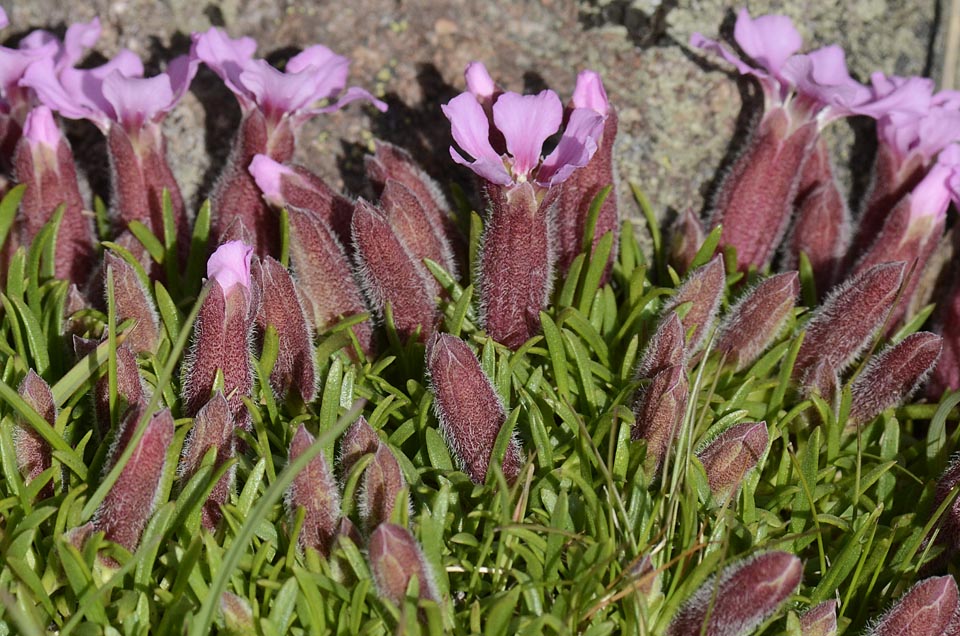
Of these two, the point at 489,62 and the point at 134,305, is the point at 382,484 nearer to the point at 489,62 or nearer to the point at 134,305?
the point at 134,305

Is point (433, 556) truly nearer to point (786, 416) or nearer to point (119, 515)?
point (119, 515)

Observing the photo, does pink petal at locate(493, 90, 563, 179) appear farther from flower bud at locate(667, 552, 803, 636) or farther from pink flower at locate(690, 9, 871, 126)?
flower bud at locate(667, 552, 803, 636)

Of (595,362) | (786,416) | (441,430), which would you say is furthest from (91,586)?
(786,416)

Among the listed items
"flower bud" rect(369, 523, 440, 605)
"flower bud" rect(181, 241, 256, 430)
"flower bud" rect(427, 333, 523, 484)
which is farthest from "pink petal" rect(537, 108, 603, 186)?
"flower bud" rect(369, 523, 440, 605)

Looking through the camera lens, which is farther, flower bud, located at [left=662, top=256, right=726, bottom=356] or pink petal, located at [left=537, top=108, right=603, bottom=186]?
flower bud, located at [left=662, top=256, right=726, bottom=356]

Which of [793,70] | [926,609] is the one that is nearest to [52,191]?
[793,70]

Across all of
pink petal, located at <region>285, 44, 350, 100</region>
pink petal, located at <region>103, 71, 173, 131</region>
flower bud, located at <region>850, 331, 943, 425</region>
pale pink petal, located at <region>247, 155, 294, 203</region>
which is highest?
pink petal, located at <region>285, 44, 350, 100</region>

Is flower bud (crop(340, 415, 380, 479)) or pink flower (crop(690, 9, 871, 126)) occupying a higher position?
pink flower (crop(690, 9, 871, 126))
